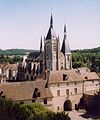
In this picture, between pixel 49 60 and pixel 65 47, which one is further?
pixel 65 47

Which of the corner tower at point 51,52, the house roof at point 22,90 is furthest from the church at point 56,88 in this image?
the corner tower at point 51,52

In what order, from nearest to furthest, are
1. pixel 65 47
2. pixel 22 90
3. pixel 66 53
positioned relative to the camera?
pixel 22 90
pixel 66 53
pixel 65 47

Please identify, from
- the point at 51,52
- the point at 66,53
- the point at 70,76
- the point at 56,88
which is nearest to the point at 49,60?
the point at 51,52

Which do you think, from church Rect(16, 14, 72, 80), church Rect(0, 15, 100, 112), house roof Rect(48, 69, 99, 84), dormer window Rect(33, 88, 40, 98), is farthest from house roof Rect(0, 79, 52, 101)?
church Rect(16, 14, 72, 80)

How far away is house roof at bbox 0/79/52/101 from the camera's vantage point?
183 ft

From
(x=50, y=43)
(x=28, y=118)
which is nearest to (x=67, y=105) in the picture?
(x=28, y=118)

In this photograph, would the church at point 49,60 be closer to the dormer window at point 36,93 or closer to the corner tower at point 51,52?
the corner tower at point 51,52

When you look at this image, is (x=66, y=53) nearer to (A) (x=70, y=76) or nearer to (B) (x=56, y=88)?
(A) (x=70, y=76)

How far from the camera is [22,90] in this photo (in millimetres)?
57312

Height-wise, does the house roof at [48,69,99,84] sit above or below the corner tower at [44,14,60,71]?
below

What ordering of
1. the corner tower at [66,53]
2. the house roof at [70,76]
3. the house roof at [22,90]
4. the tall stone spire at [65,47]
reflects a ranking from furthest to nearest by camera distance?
the tall stone spire at [65,47] < the corner tower at [66,53] < the house roof at [70,76] < the house roof at [22,90]

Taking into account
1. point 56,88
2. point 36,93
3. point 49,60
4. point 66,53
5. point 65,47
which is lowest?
point 36,93

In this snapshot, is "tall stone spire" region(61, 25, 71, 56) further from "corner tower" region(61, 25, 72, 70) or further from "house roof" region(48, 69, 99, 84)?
"house roof" region(48, 69, 99, 84)

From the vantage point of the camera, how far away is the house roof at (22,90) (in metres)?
55.8
